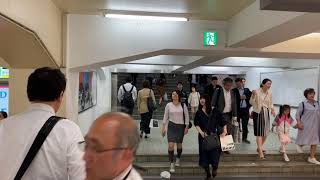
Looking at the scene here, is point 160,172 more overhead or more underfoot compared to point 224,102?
more underfoot

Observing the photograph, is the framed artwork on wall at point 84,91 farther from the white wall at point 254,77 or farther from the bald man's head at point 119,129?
the white wall at point 254,77

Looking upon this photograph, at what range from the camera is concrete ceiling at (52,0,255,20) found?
174 inches

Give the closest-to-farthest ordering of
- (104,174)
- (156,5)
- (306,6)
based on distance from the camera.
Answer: (104,174) < (306,6) < (156,5)

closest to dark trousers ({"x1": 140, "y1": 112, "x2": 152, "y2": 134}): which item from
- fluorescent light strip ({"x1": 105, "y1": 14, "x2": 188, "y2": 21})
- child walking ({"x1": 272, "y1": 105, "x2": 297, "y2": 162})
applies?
child walking ({"x1": 272, "y1": 105, "x2": 297, "y2": 162})

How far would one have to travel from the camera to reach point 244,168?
7168 mm

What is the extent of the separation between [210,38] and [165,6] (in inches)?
47.7

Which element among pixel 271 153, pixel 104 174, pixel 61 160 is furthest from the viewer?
pixel 271 153

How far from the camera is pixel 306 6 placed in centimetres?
216

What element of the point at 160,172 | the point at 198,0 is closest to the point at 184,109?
the point at 160,172

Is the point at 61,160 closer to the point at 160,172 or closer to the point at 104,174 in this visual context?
the point at 104,174

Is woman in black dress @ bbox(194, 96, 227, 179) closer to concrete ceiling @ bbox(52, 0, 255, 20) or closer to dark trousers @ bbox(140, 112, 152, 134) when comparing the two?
concrete ceiling @ bbox(52, 0, 255, 20)

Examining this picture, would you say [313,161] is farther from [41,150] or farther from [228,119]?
[41,150]

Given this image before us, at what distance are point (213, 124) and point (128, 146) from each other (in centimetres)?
511

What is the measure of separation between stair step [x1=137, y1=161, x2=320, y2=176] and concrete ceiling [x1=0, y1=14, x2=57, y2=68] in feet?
11.0
